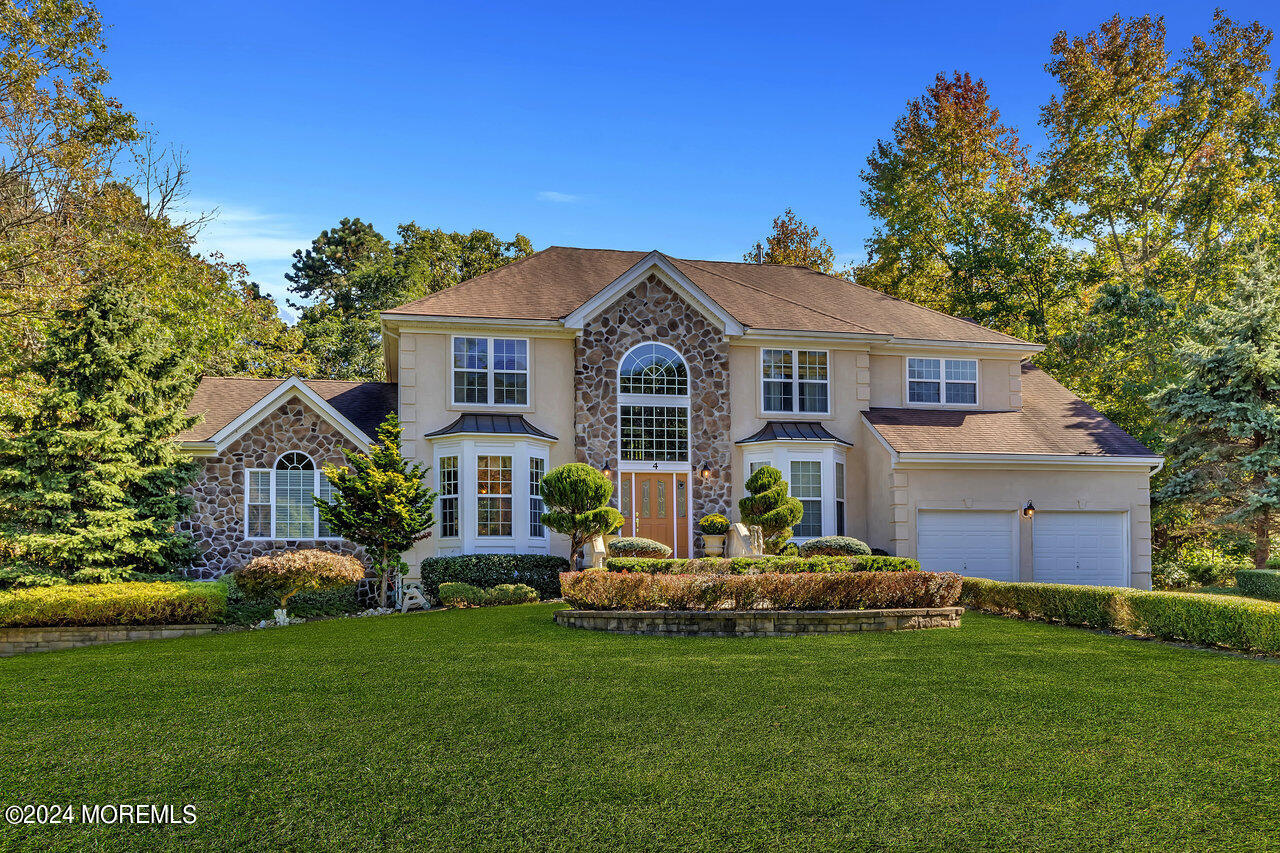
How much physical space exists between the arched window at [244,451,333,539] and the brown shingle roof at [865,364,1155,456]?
43.2ft

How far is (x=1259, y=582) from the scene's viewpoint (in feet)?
68.2

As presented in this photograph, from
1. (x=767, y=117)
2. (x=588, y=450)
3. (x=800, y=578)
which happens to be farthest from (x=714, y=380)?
(x=800, y=578)

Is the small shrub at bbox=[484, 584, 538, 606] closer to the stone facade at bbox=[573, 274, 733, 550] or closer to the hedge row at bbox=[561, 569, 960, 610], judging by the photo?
the stone facade at bbox=[573, 274, 733, 550]

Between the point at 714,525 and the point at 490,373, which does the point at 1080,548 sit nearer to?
the point at 714,525

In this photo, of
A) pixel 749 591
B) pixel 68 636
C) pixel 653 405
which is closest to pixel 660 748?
pixel 749 591

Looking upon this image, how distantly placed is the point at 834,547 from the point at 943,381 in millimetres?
7664

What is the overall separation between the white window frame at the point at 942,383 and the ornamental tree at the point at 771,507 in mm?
6734

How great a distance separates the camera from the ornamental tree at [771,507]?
63.4 ft

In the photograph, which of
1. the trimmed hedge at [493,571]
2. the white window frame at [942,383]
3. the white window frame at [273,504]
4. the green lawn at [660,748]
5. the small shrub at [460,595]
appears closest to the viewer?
the green lawn at [660,748]

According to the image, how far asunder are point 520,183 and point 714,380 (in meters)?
7.46

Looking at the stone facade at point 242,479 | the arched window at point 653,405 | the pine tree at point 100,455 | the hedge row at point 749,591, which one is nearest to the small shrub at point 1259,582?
the hedge row at point 749,591

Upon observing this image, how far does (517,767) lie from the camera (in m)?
6.82

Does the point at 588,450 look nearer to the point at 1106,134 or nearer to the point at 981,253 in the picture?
the point at 981,253

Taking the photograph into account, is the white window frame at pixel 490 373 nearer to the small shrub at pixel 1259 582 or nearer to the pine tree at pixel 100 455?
the pine tree at pixel 100 455
